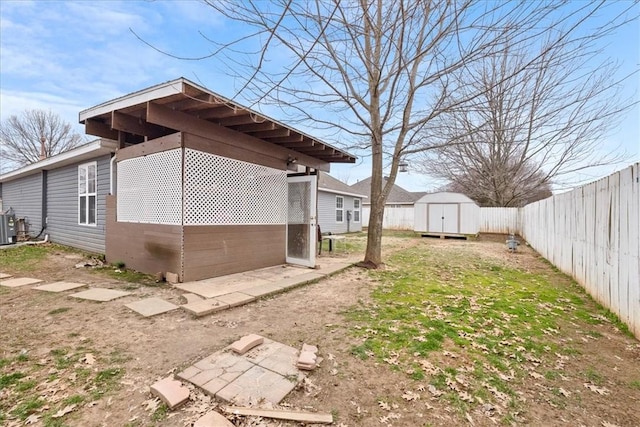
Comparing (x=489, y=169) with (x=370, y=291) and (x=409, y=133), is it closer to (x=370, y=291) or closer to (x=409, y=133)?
(x=409, y=133)

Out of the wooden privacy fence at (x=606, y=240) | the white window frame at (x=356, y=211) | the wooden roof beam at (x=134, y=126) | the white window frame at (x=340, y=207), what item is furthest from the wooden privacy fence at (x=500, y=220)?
the wooden roof beam at (x=134, y=126)

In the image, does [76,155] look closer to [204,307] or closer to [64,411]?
[204,307]

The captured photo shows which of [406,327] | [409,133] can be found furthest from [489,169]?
[406,327]

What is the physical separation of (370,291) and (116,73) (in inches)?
259

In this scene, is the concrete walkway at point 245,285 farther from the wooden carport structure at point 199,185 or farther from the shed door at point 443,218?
the shed door at point 443,218

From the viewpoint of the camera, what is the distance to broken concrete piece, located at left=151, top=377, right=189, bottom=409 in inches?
74.8

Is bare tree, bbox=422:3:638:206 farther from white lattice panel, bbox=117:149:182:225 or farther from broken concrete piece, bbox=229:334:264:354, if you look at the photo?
white lattice panel, bbox=117:149:182:225

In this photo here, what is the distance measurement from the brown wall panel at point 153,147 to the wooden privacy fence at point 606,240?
6.25 metres

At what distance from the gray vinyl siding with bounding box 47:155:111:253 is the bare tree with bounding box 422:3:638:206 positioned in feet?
27.6

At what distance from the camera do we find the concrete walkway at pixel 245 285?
389 centimetres

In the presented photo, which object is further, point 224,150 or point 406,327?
point 224,150

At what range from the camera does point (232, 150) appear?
561cm

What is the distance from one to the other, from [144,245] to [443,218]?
46.2ft

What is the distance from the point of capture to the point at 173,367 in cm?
241
